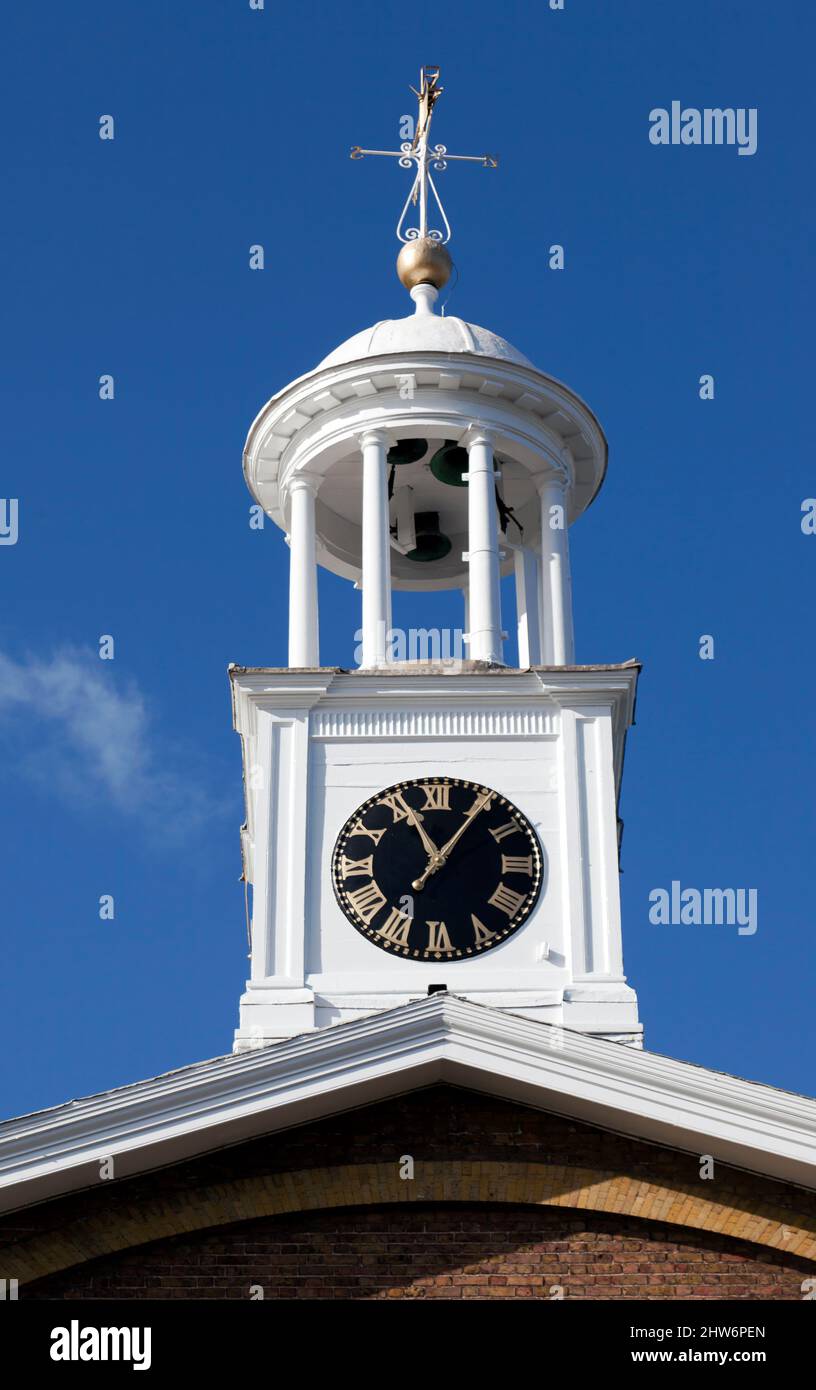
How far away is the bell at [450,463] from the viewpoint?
88.5 feet

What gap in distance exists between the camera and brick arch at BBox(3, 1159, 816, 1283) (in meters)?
17.9

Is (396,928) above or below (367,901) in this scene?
below

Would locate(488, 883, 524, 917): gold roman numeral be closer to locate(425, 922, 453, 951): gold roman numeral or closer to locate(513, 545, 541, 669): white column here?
locate(425, 922, 453, 951): gold roman numeral

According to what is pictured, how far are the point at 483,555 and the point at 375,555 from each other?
1.10 meters

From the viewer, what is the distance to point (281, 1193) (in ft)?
59.5

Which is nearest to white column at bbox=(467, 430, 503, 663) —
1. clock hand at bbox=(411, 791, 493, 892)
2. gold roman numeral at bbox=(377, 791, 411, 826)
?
clock hand at bbox=(411, 791, 493, 892)

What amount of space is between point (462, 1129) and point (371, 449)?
9.39 m

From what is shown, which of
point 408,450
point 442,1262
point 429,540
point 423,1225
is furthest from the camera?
point 429,540

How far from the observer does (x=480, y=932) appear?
22953mm

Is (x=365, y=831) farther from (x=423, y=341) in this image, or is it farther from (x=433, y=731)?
(x=423, y=341)

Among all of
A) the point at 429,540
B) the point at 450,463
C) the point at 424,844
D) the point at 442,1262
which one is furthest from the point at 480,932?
the point at 429,540
